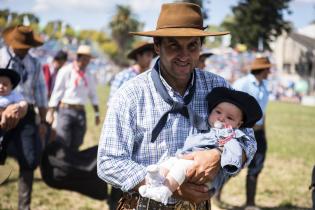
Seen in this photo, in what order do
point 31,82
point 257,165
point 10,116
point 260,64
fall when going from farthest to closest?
1. point 260,64
2. point 257,165
3. point 31,82
4. point 10,116

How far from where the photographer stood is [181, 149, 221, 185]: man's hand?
2.46 m

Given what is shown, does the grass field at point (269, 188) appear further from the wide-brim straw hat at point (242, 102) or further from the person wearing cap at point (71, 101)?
the wide-brim straw hat at point (242, 102)

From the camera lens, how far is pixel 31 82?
5.54 m

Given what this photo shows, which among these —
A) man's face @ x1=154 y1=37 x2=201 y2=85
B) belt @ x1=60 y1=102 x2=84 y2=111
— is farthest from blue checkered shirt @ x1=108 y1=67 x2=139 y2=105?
man's face @ x1=154 y1=37 x2=201 y2=85

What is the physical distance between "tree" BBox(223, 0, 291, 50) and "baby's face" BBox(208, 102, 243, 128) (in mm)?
54921

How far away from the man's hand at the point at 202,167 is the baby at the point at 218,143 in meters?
0.04

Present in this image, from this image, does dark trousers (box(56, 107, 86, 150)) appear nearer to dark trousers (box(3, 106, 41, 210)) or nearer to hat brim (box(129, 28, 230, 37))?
dark trousers (box(3, 106, 41, 210))

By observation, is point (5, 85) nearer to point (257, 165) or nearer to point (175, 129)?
point (175, 129)

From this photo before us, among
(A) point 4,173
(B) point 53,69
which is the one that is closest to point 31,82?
(A) point 4,173

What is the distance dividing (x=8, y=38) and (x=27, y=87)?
0.65 metres

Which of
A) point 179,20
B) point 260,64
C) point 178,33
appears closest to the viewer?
point 178,33

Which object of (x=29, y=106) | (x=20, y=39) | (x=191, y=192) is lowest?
(x=29, y=106)

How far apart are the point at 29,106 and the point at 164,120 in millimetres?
3179

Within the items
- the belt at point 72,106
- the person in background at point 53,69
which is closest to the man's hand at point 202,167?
the belt at point 72,106
